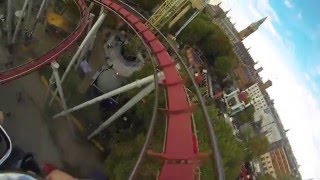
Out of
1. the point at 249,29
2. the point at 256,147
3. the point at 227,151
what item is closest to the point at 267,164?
the point at 256,147

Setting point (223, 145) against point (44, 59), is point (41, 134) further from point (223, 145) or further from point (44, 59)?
point (223, 145)

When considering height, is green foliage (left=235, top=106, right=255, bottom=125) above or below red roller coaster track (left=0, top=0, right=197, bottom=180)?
above

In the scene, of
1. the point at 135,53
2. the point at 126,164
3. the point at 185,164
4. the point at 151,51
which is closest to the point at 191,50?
the point at 135,53

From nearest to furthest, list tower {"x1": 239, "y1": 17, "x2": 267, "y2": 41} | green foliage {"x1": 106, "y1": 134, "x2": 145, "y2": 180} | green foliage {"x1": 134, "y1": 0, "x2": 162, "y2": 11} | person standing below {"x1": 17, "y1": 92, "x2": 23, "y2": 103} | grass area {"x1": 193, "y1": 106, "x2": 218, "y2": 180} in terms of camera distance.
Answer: green foliage {"x1": 106, "y1": 134, "x2": 145, "y2": 180}
grass area {"x1": 193, "y1": 106, "x2": 218, "y2": 180}
person standing below {"x1": 17, "y1": 92, "x2": 23, "y2": 103}
green foliage {"x1": 134, "y1": 0, "x2": 162, "y2": 11}
tower {"x1": 239, "y1": 17, "x2": 267, "y2": 41}

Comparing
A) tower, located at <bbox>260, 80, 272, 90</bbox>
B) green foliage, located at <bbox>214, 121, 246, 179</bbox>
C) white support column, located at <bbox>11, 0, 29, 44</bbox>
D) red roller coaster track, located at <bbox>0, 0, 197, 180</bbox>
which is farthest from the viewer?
tower, located at <bbox>260, 80, 272, 90</bbox>

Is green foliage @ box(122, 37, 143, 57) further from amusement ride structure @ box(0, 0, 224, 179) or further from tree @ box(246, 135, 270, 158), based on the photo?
tree @ box(246, 135, 270, 158)

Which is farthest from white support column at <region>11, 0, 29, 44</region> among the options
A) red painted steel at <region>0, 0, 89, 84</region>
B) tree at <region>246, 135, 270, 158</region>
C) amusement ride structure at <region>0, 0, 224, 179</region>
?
tree at <region>246, 135, 270, 158</region>

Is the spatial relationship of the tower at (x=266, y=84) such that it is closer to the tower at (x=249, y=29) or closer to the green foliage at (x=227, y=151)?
the tower at (x=249, y=29)
